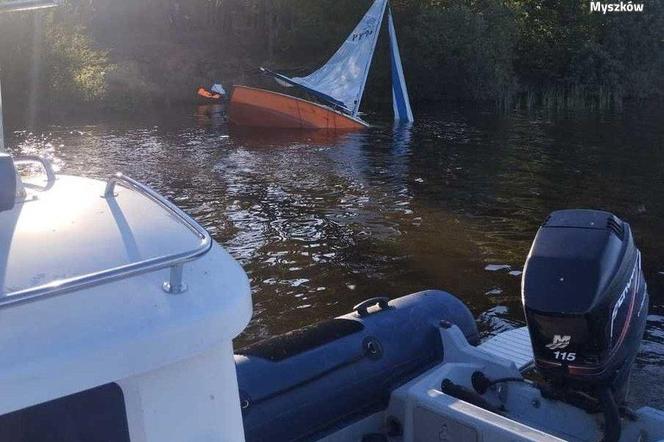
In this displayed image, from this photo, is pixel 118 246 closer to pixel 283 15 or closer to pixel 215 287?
pixel 215 287

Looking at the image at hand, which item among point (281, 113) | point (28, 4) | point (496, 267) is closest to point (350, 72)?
point (281, 113)

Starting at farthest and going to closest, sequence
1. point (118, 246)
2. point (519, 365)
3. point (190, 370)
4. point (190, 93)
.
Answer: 1. point (190, 93)
2. point (519, 365)
3. point (118, 246)
4. point (190, 370)

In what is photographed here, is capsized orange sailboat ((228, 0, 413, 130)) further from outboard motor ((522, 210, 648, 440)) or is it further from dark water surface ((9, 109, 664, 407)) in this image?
outboard motor ((522, 210, 648, 440))

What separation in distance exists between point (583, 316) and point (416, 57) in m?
25.2

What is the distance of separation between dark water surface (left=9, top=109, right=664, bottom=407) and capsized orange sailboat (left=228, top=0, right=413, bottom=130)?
2.44 feet

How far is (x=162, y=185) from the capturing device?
1173cm

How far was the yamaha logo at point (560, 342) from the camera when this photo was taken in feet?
10.5

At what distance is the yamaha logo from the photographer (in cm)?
320

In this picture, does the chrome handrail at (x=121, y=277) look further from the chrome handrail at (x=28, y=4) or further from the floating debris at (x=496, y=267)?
the floating debris at (x=496, y=267)

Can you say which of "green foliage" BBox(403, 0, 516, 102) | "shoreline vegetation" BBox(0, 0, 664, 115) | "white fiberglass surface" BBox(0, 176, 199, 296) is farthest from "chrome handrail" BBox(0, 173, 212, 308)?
"green foliage" BBox(403, 0, 516, 102)

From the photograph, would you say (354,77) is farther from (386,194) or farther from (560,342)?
(560,342)

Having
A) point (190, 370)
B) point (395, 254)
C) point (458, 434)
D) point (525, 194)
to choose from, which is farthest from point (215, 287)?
point (525, 194)

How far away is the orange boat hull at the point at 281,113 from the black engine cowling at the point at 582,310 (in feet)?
48.5

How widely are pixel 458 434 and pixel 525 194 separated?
8.72m
